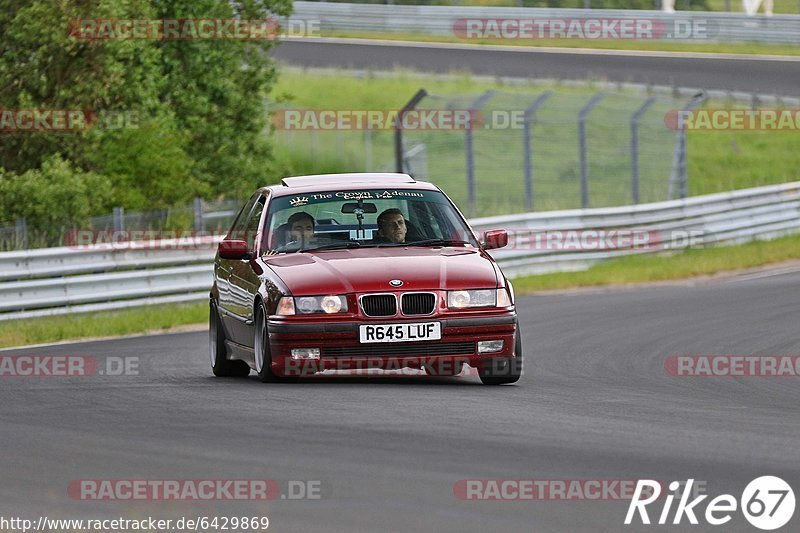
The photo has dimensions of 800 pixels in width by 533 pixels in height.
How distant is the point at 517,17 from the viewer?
48.0 m

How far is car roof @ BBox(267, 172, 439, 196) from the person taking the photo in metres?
12.1

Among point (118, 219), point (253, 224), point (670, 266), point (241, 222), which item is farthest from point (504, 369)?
point (670, 266)

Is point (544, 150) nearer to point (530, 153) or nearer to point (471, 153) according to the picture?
point (530, 153)

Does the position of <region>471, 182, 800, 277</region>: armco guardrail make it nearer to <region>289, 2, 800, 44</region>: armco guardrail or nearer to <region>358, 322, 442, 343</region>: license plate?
<region>358, 322, 442, 343</region>: license plate

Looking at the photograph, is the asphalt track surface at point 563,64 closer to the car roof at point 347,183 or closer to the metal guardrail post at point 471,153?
the metal guardrail post at point 471,153

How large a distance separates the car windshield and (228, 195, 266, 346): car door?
240mm

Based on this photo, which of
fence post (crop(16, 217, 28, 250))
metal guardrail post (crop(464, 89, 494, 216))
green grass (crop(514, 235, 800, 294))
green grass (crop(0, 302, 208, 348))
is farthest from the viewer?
metal guardrail post (crop(464, 89, 494, 216))

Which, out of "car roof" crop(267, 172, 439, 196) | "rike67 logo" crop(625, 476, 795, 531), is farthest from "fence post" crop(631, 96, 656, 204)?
"rike67 logo" crop(625, 476, 795, 531)

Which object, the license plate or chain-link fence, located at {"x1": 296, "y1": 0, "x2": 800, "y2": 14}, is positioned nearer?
the license plate

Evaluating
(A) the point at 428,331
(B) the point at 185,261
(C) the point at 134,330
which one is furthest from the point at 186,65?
(A) the point at 428,331

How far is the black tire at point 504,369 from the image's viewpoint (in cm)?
1102

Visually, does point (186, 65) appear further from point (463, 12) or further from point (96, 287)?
point (463, 12)

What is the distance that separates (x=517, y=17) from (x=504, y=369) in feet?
124

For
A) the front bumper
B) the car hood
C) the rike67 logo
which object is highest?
the car hood
